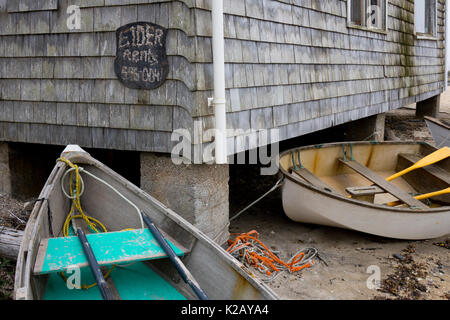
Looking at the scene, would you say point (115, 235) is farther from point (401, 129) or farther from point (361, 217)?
point (401, 129)

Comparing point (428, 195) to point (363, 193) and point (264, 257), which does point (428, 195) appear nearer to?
point (363, 193)

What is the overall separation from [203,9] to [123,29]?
2.48 ft

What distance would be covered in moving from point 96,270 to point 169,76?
6.03 ft

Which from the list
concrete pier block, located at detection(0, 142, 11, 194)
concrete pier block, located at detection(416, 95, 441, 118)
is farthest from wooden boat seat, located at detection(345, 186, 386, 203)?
concrete pier block, located at detection(416, 95, 441, 118)

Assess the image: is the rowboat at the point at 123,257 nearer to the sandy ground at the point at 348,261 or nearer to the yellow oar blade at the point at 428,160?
the sandy ground at the point at 348,261

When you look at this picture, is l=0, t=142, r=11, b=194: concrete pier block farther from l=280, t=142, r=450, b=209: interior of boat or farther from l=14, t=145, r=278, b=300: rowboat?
l=280, t=142, r=450, b=209: interior of boat

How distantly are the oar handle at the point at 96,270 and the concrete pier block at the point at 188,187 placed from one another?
1.13m

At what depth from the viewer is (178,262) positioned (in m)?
2.86

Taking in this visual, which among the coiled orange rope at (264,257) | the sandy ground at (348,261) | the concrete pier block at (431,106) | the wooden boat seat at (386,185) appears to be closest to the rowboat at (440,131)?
the wooden boat seat at (386,185)

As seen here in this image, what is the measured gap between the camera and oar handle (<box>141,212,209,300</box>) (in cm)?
263

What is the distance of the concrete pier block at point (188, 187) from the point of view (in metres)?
4.09

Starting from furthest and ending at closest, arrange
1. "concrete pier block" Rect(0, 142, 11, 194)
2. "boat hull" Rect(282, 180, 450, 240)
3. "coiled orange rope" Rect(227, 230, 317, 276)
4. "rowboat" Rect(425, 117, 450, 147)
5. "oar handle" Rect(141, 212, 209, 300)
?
"rowboat" Rect(425, 117, 450, 147), "concrete pier block" Rect(0, 142, 11, 194), "boat hull" Rect(282, 180, 450, 240), "coiled orange rope" Rect(227, 230, 317, 276), "oar handle" Rect(141, 212, 209, 300)

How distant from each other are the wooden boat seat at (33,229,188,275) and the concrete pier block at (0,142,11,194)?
90.5 inches
